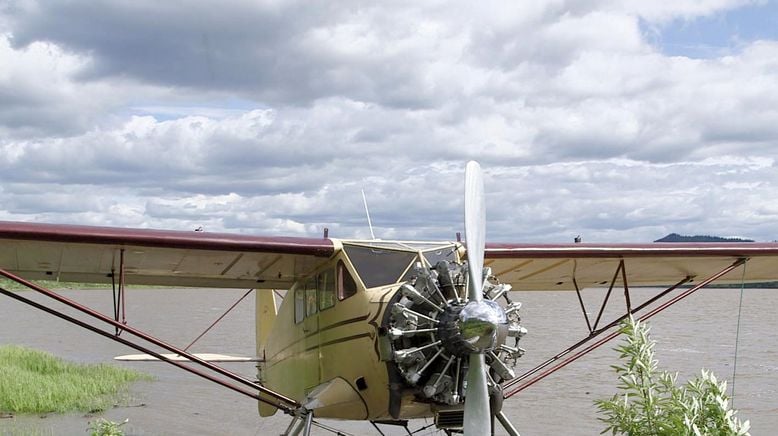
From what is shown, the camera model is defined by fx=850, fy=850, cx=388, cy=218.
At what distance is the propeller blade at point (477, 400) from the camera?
6445 millimetres

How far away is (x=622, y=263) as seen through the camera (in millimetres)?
10156

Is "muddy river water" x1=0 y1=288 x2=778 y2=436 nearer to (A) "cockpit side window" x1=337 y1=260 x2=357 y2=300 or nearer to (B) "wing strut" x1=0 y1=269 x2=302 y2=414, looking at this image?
(B) "wing strut" x1=0 y1=269 x2=302 y2=414

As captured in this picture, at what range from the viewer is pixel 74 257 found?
895 cm

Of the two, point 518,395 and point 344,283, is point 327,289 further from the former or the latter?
point 518,395

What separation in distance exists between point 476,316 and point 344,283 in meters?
2.17

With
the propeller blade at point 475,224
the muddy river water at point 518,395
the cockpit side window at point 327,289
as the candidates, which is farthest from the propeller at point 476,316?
the muddy river water at point 518,395

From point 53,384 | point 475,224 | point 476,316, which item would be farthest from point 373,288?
point 53,384

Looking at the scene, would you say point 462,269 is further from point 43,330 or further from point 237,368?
point 43,330

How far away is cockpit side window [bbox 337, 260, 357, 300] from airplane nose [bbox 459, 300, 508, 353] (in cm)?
181

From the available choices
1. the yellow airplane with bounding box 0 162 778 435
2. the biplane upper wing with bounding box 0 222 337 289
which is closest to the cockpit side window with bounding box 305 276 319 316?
the yellow airplane with bounding box 0 162 778 435

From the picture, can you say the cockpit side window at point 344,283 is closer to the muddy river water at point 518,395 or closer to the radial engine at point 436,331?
the radial engine at point 436,331

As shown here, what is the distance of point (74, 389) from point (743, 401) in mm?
15213

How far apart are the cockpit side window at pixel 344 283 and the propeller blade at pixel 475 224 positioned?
133 cm

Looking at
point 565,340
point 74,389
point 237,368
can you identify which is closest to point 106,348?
point 237,368
